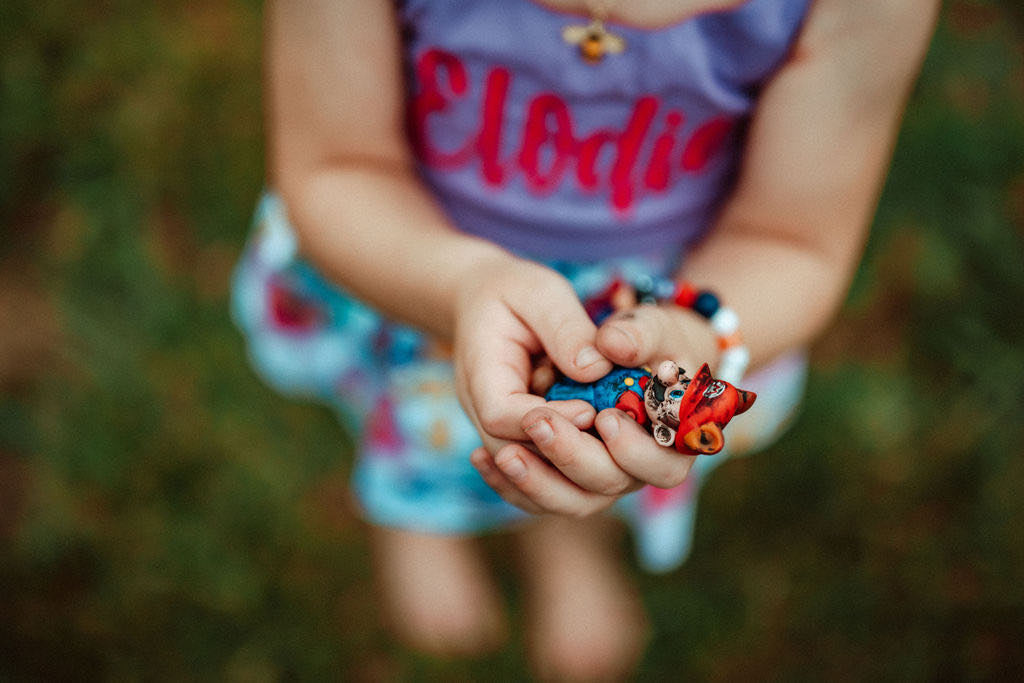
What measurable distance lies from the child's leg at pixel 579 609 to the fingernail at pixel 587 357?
28.5 inches

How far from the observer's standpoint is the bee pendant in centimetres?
67

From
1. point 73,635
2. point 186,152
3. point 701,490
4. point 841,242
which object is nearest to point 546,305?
point 841,242

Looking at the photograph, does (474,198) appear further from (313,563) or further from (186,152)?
(186,152)

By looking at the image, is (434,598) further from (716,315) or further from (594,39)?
(594,39)

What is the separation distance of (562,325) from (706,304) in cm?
18

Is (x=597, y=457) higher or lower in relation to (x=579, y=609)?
higher

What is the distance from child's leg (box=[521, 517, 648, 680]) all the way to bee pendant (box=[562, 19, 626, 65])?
2.43ft

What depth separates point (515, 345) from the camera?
609 mm

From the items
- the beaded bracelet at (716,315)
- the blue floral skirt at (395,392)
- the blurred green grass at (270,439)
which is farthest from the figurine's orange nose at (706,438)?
the blurred green grass at (270,439)

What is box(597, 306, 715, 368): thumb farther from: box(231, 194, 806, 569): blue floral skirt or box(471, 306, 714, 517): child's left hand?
box(231, 194, 806, 569): blue floral skirt

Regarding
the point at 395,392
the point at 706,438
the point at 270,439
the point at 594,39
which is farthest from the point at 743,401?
the point at 270,439

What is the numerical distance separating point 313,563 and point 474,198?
72cm

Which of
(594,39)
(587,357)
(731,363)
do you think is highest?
(594,39)

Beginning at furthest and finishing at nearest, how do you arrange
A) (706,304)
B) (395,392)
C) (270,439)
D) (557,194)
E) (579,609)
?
(270,439)
(579,609)
(395,392)
(557,194)
(706,304)
